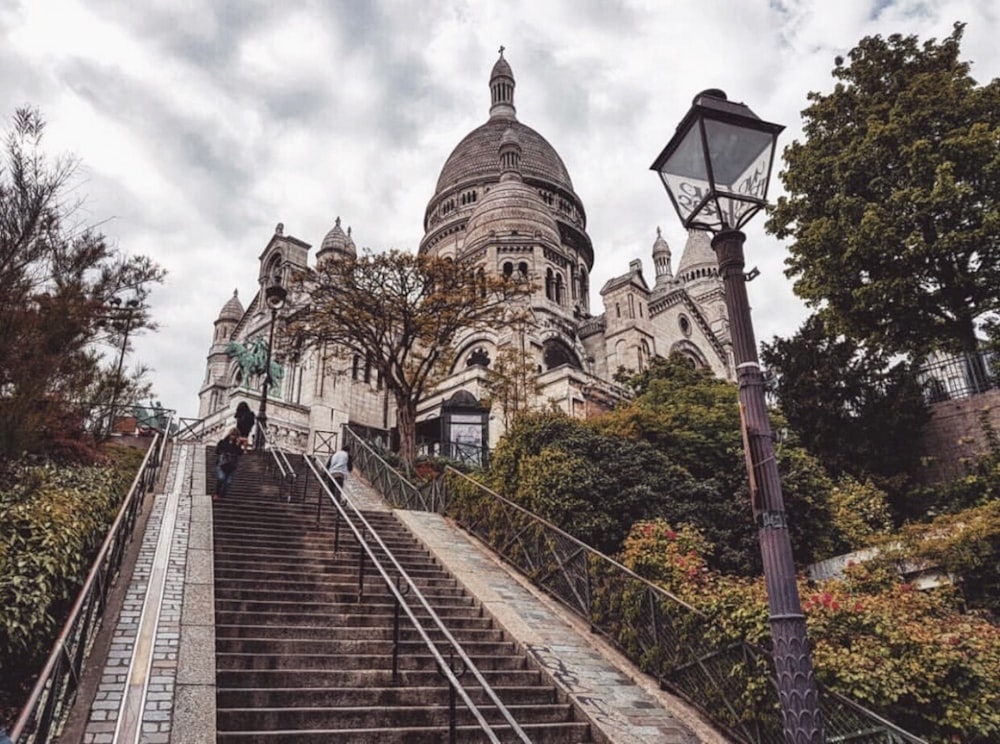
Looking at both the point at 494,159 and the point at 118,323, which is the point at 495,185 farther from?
the point at 118,323

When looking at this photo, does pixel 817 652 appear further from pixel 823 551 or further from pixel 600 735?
pixel 823 551

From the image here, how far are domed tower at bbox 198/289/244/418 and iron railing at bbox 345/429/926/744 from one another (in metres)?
33.1

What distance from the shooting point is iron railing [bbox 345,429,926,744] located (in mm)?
5855

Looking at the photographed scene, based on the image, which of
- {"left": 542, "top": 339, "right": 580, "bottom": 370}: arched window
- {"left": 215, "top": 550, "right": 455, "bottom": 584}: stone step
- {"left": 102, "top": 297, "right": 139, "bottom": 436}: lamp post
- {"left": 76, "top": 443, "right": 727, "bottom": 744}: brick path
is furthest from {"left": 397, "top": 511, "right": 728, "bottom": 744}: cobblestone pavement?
{"left": 542, "top": 339, "right": 580, "bottom": 370}: arched window

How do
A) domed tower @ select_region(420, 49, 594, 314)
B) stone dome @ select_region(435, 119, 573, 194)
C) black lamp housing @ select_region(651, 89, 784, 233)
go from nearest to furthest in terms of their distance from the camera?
1. black lamp housing @ select_region(651, 89, 784, 233)
2. domed tower @ select_region(420, 49, 594, 314)
3. stone dome @ select_region(435, 119, 573, 194)

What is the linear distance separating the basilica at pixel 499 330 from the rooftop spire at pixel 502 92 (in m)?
1.00

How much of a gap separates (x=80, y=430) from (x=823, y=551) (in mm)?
14190

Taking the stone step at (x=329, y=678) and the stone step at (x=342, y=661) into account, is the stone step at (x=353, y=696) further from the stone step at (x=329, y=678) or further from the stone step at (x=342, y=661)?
the stone step at (x=342, y=661)

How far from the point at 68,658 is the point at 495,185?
4763cm

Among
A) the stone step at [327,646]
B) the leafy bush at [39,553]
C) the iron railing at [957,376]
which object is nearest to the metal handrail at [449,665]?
the stone step at [327,646]

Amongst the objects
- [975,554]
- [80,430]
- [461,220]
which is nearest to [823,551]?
[975,554]

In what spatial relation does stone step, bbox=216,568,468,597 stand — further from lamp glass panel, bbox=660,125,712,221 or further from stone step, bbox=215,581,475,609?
lamp glass panel, bbox=660,125,712,221

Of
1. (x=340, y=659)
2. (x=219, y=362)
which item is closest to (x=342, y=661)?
(x=340, y=659)

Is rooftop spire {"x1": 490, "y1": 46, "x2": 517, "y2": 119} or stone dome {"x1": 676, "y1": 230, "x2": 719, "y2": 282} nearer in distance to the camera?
stone dome {"x1": 676, "y1": 230, "x2": 719, "y2": 282}
